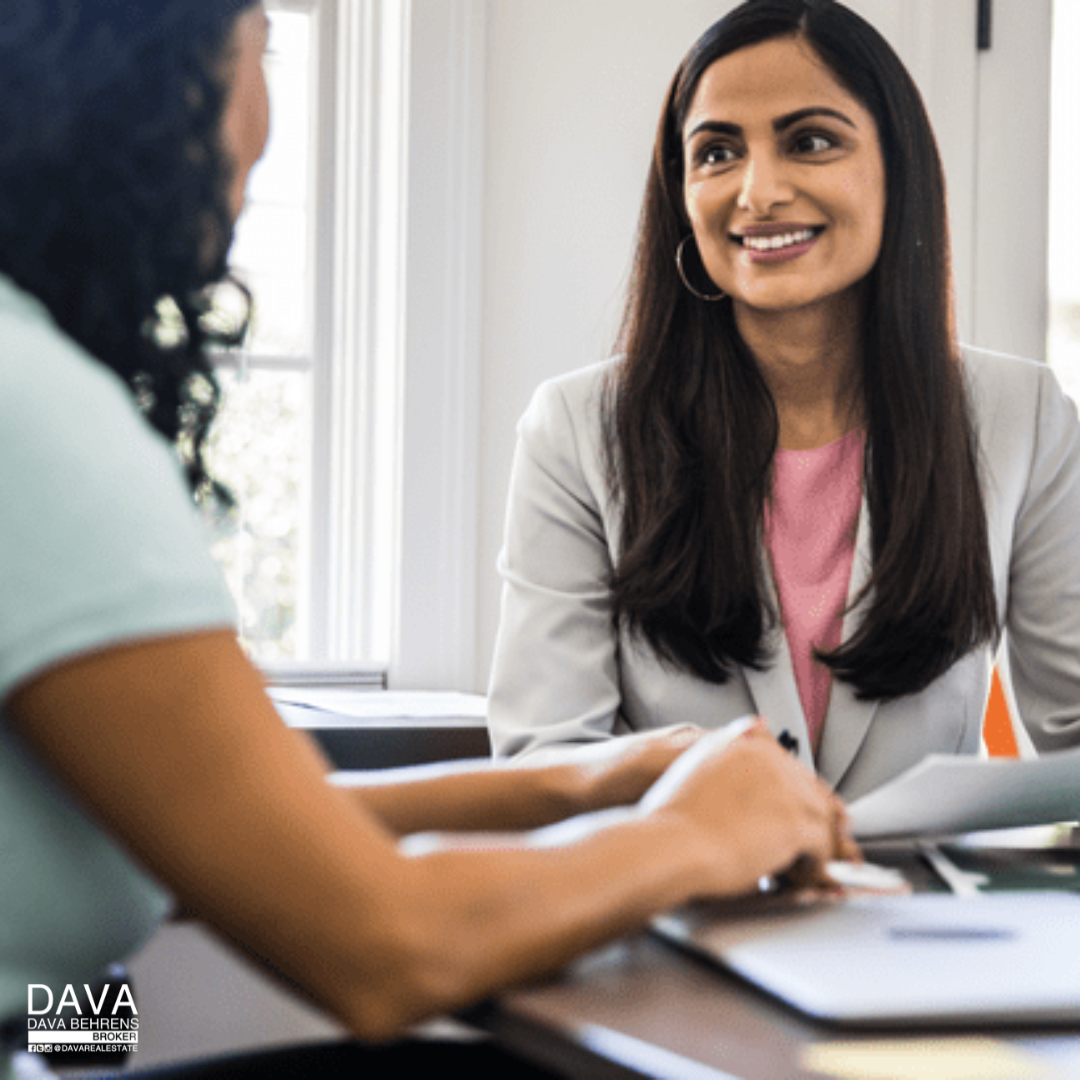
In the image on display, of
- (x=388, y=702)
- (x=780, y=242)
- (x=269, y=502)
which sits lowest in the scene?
(x=388, y=702)

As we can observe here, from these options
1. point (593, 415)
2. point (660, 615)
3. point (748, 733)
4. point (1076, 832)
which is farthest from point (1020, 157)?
point (748, 733)

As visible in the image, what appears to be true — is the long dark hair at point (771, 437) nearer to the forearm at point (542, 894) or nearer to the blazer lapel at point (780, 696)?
the blazer lapel at point (780, 696)

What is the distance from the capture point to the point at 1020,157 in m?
2.72

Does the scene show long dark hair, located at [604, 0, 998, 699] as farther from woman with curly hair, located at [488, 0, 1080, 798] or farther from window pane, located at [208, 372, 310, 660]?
window pane, located at [208, 372, 310, 660]

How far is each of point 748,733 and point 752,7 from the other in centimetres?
99

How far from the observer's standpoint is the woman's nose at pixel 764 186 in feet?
4.93

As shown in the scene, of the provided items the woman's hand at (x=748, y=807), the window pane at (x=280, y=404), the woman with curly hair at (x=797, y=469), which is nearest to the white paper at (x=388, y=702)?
the window pane at (x=280, y=404)

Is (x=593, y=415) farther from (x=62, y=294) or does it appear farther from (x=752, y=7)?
(x=62, y=294)

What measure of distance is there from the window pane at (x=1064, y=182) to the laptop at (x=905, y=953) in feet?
7.24

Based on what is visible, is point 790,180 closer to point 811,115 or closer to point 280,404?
point 811,115

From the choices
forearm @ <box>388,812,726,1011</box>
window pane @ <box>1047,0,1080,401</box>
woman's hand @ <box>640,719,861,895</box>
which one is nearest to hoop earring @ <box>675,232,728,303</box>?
woman's hand @ <box>640,719,861,895</box>

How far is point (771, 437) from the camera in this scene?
1.52 m

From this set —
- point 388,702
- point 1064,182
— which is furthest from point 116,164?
point 1064,182

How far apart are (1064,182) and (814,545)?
1668 mm
